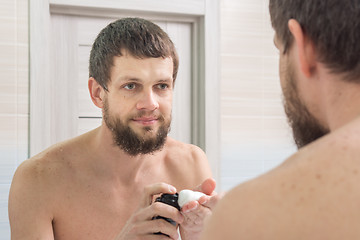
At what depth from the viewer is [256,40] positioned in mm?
2420

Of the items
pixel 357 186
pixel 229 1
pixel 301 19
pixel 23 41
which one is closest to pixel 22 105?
pixel 23 41

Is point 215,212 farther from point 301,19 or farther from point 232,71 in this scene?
point 232,71

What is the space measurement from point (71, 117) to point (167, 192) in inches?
46.8

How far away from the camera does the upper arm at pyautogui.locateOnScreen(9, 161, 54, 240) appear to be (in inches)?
46.7

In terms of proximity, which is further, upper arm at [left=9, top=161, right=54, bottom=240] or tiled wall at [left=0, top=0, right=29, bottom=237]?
tiled wall at [left=0, top=0, right=29, bottom=237]

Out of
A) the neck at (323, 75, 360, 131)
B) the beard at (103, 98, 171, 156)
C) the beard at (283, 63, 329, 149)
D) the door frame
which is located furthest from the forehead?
the door frame

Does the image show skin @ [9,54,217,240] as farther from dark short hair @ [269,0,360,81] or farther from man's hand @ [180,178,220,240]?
dark short hair @ [269,0,360,81]

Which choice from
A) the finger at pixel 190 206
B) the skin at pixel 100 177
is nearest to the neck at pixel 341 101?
the finger at pixel 190 206

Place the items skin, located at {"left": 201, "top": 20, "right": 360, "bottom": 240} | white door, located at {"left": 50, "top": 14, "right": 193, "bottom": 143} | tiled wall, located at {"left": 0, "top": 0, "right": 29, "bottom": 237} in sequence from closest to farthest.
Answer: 1. skin, located at {"left": 201, "top": 20, "right": 360, "bottom": 240}
2. tiled wall, located at {"left": 0, "top": 0, "right": 29, "bottom": 237}
3. white door, located at {"left": 50, "top": 14, "right": 193, "bottom": 143}

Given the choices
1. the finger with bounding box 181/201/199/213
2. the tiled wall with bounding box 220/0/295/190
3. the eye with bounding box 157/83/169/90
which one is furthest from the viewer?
the tiled wall with bounding box 220/0/295/190

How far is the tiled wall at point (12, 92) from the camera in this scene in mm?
1983

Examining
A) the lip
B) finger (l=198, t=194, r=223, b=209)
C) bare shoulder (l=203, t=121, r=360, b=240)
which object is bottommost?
finger (l=198, t=194, r=223, b=209)

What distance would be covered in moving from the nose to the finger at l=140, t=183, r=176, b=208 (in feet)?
0.85

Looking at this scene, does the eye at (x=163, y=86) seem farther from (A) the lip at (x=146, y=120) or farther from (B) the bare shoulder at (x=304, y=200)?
(B) the bare shoulder at (x=304, y=200)
